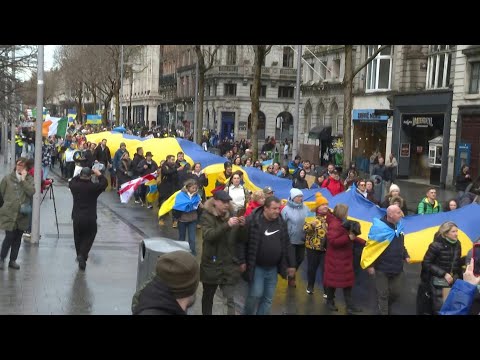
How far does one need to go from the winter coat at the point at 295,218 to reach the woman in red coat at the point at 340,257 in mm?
1100

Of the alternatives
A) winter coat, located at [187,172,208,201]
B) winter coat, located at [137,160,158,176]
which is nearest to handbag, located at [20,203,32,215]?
winter coat, located at [187,172,208,201]

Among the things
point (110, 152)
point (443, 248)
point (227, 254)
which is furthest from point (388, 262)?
point (110, 152)

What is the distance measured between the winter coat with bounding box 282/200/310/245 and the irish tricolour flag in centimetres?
2037

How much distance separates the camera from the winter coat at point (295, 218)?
35.4 ft

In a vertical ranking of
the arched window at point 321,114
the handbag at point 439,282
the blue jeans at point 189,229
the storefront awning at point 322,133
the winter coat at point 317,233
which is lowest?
the blue jeans at point 189,229

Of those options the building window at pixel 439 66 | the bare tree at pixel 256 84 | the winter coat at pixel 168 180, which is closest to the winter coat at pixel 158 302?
the winter coat at pixel 168 180

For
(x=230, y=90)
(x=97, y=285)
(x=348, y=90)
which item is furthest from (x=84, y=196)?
(x=230, y=90)

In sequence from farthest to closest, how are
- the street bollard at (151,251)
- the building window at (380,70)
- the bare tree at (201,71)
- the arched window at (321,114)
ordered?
the arched window at (321,114) < the building window at (380,70) < the bare tree at (201,71) < the street bollard at (151,251)

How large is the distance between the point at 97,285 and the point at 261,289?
2.98 metres

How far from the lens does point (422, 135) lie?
36.5m

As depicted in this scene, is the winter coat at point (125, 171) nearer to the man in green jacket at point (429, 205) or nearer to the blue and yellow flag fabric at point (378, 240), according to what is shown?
the man in green jacket at point (429, 205)

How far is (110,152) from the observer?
26.3 metres

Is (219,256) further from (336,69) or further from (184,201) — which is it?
(336,69)
